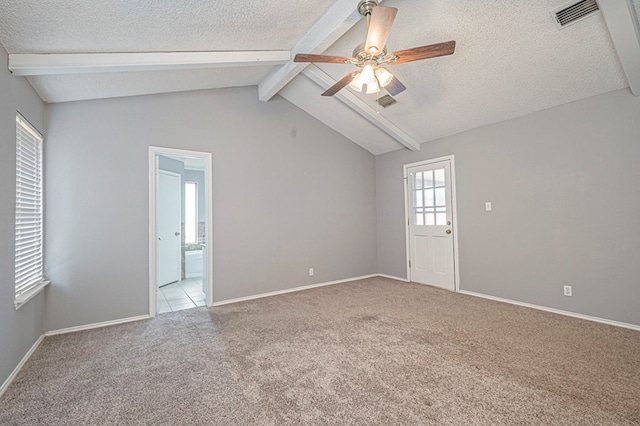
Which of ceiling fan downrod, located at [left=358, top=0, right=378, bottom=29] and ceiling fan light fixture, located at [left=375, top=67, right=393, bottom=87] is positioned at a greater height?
ceiling fan downrod, located at [left=358, top=0, right=378, bottom=29]

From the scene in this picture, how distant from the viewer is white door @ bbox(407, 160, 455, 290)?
458 cm

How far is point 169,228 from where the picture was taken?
5.32 m

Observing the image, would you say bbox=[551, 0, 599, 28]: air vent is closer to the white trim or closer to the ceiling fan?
the ceiling fan

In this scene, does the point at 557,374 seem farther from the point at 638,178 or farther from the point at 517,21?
the point at 517,21

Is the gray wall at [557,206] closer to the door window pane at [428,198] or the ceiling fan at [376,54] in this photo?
the door window pane at [428,198]

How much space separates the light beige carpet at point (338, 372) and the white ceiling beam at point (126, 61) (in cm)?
240

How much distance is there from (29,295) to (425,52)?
380cm

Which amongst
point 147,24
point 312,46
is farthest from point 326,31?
point 147,24

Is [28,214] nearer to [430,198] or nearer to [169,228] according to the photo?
[169,228]

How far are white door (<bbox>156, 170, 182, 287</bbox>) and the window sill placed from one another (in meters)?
2.23

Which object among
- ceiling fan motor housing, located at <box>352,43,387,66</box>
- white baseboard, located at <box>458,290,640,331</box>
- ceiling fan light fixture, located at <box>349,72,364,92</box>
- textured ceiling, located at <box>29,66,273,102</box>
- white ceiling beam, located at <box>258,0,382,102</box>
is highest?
white ceiling beam, located at <box>258,0,382,102</box>

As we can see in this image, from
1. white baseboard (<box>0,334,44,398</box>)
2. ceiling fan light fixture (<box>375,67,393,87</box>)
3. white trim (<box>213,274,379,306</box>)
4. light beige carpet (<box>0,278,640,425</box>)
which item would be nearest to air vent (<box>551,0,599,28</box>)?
ceiling fan light fixture (<box>375,67,393,87</box>)

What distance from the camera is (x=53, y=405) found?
6.07 ft

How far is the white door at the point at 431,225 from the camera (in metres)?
4.58
